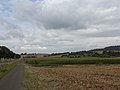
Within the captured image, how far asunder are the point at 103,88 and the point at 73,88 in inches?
89.9

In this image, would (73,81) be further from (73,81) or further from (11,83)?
(11,83)

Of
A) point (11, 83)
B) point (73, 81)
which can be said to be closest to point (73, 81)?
point (73, 81)

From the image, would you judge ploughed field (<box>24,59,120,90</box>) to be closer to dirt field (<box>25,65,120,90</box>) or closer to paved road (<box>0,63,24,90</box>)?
dirt field (<box>25,65,120,90</box>)

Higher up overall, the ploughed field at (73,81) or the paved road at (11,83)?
the paved road at (11,83)

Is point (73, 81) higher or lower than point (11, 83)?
lower

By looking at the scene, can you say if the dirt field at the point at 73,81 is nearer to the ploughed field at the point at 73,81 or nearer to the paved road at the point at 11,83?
the ploughed field at the point at 73,81

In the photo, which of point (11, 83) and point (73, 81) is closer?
point (11, 83)

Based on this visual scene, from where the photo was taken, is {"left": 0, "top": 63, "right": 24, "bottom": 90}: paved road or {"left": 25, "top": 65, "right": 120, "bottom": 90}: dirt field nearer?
{"left": 25, "top": 65, "right": 120, "bottom": 90}: dirt field

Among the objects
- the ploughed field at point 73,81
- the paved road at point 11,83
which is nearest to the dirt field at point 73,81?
the ploughed field at point 73,81

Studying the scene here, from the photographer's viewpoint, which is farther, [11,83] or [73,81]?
[73,81]

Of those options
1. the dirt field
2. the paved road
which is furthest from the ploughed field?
the paved road

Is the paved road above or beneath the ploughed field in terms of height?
above

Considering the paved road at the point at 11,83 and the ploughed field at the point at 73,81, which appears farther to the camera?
the paved road at the point at 11,83

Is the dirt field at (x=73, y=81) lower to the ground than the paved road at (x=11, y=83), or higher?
lower
